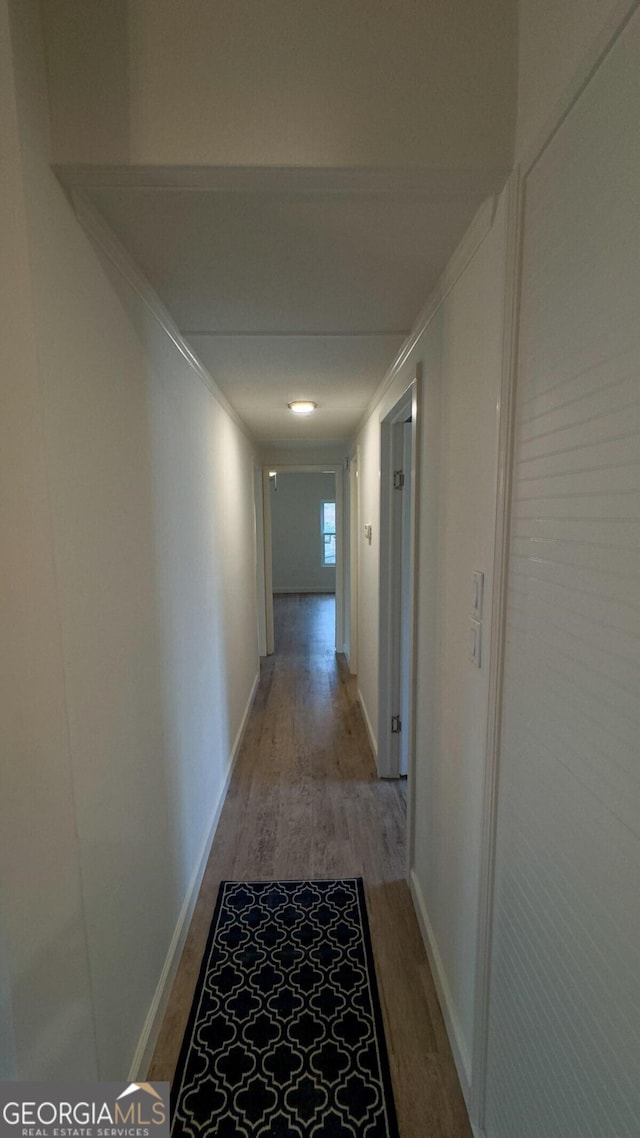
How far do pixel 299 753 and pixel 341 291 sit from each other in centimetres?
261

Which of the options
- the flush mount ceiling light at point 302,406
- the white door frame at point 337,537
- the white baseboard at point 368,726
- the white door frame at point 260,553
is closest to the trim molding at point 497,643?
the white baseboard at point 368,726

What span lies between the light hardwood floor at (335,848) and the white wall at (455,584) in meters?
0.11

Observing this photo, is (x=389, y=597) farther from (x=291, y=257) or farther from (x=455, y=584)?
(x=291, y=257)

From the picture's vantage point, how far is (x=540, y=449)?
0.80 metres

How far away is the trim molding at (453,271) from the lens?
96cm

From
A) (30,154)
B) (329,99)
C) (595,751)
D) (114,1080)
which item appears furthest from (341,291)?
(114,1080)

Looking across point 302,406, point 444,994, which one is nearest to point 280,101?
point 302,406

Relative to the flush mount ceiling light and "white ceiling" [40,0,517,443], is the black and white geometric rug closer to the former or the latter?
"white ceiling" [40,0,517,443]

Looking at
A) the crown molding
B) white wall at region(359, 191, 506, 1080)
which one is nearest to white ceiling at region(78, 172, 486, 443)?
the crown molding

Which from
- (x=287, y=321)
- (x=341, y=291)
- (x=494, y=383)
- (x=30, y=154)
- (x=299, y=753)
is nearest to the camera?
(x=30, y=154)

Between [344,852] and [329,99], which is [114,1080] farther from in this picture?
[329,99]

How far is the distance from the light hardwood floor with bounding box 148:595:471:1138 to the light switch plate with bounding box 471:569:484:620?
129 cm

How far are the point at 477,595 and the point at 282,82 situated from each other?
1.09 m

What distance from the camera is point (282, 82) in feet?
2.73
